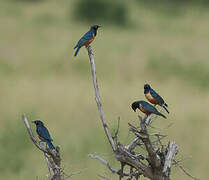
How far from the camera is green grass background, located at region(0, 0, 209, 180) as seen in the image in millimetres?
12749

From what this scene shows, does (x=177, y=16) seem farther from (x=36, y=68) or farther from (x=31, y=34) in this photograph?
(x=36, y=68)

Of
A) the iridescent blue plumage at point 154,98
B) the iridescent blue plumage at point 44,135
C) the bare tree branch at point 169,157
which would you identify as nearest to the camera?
the bare tree branch at point 169,157

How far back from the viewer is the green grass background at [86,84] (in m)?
12.7

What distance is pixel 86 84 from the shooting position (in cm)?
1806

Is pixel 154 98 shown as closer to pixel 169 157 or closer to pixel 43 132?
pixel 169 157

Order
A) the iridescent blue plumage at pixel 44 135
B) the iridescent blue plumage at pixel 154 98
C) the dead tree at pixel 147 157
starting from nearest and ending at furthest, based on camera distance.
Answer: the dead tree at pixel 147 157
the iridescent blue plumage at pixel 154 98
the iridescent blue plumage at pixel 44 135

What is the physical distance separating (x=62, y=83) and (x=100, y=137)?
457 cm

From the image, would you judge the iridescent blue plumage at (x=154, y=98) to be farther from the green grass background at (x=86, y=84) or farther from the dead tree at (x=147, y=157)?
the green grass background at (x=86, y=84)

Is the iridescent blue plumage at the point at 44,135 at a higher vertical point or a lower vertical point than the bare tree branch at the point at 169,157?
higher

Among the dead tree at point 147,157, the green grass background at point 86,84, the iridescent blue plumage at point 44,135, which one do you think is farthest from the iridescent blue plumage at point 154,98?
the green grass background at point 86,84

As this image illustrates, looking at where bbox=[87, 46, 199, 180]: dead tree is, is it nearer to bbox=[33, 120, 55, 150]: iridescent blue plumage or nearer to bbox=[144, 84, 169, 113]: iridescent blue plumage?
bbox=[144, 84, 169, 113]: iridescent blue plumage

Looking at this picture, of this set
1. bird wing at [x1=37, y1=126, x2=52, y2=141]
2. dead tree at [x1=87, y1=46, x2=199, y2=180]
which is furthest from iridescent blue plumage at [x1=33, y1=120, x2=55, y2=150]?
dead tree at [x1=87, y1=46, x2=199, y2=180]

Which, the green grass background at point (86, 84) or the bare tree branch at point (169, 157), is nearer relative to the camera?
the bare tree branch at point (169, 157)

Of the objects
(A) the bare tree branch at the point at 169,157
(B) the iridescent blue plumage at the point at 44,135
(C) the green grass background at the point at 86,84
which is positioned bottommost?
(A) the bare tree branch at the point at 169,157
